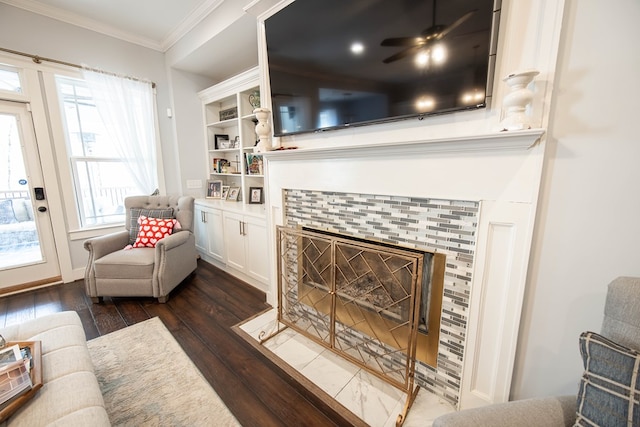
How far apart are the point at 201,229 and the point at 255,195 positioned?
0.93 m

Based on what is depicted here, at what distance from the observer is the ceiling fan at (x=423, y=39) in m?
1.02

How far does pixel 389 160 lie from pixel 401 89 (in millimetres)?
343

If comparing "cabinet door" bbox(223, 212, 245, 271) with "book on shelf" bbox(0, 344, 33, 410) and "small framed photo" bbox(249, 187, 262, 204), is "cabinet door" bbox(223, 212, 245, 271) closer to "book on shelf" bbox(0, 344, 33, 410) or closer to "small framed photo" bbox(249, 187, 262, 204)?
"small framed photo" bbox(249, 187, 262, 204)

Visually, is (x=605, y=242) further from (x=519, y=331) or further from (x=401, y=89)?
(x=401, y=89)

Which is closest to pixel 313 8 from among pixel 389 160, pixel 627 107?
pixel 389 160

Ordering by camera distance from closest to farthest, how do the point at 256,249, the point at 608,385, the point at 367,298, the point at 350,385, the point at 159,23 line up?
the point at 608,385, the point at 350,385, the point at 367,298, the point at 256,249, the point at 159,23

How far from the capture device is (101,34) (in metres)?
2.72

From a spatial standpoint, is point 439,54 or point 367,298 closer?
point 439,54

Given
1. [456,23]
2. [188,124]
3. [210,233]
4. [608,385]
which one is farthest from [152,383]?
[188,124]

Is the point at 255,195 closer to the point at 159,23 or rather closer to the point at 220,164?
the point at 220,164

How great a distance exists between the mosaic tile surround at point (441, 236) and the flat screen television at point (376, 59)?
444 millimetres

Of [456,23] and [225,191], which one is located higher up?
[456,23]

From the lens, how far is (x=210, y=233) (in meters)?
3.13

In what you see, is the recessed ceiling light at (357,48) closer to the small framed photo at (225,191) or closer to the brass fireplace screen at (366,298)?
the brass fireplace screen at (366,298)
